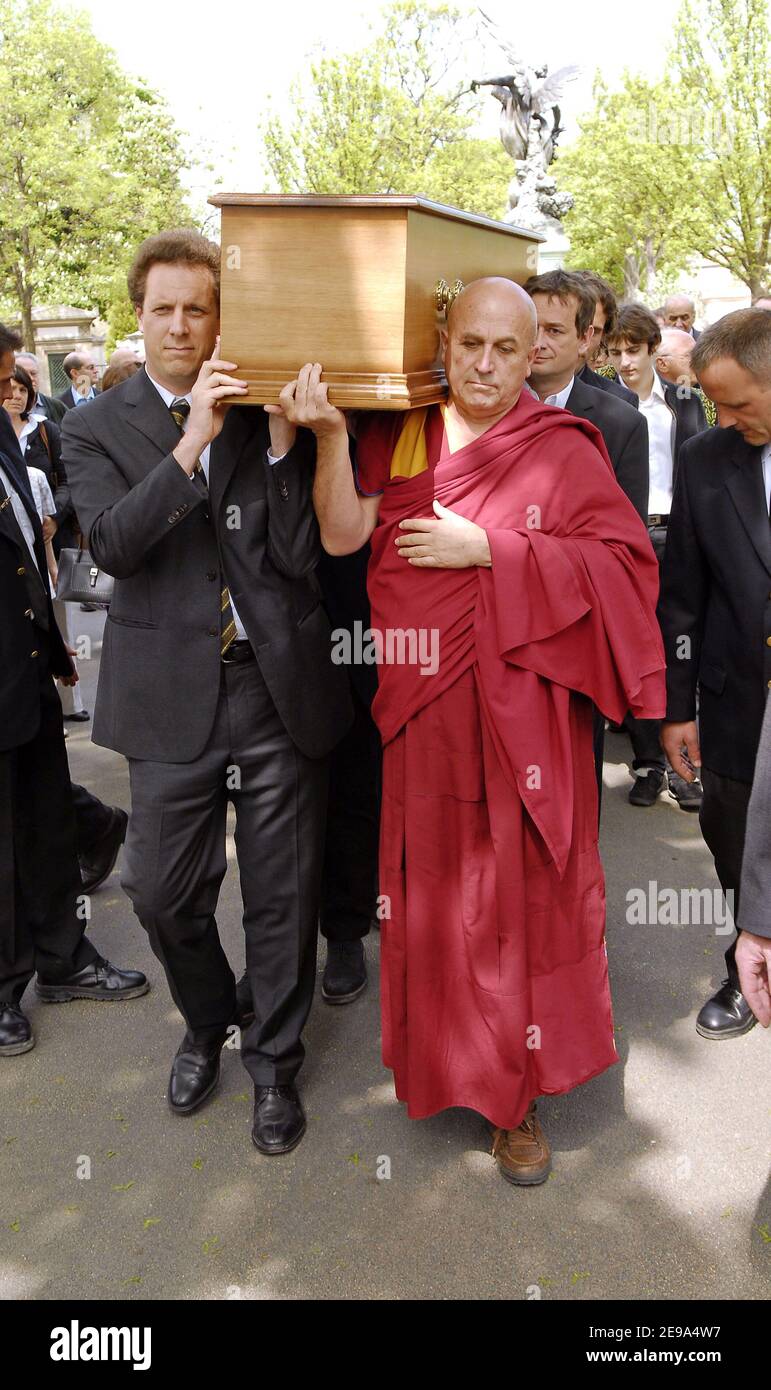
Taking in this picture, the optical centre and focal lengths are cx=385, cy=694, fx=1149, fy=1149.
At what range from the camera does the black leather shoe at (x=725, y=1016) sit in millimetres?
3824

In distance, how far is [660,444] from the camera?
632 centimetres

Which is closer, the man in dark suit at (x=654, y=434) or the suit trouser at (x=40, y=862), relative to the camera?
the suit trouser at (x=40, y=862)

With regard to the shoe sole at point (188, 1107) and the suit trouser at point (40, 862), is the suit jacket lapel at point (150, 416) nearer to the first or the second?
the suit trouser at point (40, 862)

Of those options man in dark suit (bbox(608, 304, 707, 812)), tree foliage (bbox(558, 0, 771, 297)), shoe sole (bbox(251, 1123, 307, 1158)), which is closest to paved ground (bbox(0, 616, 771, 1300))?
shoe sole (bbox(251, 1123, 307, 1158))

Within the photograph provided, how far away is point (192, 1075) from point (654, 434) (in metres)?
4.35

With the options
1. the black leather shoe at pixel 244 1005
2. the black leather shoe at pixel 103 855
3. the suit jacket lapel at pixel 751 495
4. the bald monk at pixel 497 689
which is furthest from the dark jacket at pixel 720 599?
Result: the black leather shoe at pixel 103 855

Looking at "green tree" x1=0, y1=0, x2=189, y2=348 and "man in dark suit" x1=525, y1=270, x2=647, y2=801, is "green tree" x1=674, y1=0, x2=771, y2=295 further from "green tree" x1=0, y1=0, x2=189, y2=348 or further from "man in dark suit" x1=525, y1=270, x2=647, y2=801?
"man in dark suit" x1=525, y1=270, x2=647, y2=801

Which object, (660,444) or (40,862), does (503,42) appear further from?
(40,862)

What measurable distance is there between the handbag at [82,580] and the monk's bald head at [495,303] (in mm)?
1431

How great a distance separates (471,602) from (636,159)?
84.9 ft

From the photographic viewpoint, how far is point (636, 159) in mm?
25422

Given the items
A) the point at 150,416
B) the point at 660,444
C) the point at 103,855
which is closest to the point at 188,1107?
the point at 103,855

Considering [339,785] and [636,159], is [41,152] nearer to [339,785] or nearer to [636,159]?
[636,159]

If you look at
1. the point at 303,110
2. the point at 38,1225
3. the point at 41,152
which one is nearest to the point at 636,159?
the point at 303,110
